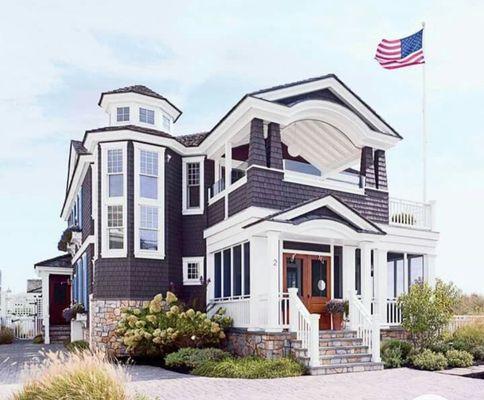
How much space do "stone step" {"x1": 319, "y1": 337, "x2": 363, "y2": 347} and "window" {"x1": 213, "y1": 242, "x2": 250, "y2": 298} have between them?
261cm

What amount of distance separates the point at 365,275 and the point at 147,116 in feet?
27.4

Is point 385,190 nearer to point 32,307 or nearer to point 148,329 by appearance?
point 148,329

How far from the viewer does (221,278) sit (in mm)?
16625

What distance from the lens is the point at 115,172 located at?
53.8 ft

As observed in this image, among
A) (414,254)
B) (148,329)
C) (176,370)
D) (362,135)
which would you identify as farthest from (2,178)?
(414,254)

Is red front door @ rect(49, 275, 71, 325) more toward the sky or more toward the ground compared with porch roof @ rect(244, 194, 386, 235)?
more toward the ground

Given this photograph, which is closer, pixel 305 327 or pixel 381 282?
pixel 305 327

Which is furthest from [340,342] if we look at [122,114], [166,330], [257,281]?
[122,114]

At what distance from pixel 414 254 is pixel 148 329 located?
29.5ft

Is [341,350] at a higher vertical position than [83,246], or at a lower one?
lower

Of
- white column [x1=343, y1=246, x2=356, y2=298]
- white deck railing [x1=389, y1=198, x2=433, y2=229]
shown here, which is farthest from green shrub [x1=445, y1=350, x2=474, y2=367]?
white deck railing [x1=389, y1=198, x2=433, y2=229]

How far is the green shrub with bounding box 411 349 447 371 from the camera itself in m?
13.3

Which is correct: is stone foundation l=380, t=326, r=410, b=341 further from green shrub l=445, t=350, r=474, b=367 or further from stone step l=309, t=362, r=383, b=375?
stone step l=309, t=362, r=383, b=375

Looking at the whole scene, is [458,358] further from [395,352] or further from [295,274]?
[295,274]
